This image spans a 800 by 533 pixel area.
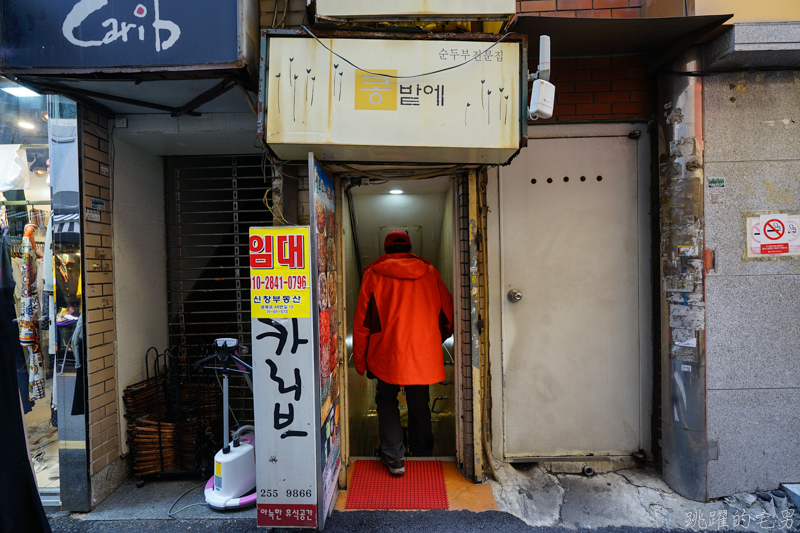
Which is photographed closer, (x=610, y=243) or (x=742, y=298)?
(x=742, y=298)

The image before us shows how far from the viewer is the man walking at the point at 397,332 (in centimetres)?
353

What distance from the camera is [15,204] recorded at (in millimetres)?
3367

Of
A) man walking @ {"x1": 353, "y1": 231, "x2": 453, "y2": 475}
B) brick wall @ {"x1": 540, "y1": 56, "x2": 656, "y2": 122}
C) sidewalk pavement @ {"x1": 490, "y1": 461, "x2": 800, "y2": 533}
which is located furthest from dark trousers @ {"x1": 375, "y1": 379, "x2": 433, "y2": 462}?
brick wall @ {"x1": 540, "y1": 56, "x2": 656, "y2": 122}

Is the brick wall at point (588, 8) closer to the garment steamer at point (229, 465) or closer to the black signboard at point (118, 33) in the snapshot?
the black signboard at point (118, 33)

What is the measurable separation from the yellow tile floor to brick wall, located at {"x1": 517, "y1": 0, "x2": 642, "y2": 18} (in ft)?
A: 13.3

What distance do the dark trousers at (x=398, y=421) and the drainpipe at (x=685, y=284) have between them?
209 cm

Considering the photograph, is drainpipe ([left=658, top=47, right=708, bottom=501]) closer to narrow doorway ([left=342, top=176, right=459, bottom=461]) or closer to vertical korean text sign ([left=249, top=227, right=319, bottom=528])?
narrow doorway ([left=342, top=176, right=459, bottom=461])

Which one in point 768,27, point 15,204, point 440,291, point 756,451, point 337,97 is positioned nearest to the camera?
point 337,97

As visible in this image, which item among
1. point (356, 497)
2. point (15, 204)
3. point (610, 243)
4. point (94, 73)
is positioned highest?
point (94, 73)

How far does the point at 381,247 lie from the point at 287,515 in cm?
404

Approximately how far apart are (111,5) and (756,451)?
583 centimetres

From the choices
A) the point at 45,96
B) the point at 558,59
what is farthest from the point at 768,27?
the point at 45,96

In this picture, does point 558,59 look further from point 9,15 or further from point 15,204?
point 15,204

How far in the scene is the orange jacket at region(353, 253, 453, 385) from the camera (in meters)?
3.53
